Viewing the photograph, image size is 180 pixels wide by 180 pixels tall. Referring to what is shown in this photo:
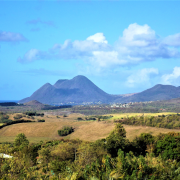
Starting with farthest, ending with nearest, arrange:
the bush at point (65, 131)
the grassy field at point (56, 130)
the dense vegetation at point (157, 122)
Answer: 1. the dense vegetation at point (157, 122)
2. the bush at point (65, 131)
3. the grassy field at point (56, 130)

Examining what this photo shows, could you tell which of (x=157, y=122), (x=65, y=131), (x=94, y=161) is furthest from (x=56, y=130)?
(x=94, y=161)

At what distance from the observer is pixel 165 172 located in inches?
1223

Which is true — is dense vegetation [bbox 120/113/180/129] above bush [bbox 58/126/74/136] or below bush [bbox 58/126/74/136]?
above

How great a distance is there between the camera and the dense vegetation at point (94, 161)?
26891 millimetres

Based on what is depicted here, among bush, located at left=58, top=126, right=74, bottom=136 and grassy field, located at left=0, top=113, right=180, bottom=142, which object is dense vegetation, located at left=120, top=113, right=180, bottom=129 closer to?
grassy field, located at left=0, top=113, right=180, bottom=142

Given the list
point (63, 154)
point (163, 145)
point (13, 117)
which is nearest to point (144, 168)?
point (63, 154)

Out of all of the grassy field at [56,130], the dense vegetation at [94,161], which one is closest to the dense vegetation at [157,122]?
the grassy field at [56,130]

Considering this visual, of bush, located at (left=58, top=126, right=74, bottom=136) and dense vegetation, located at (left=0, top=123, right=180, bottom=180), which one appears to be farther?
bush, located at (left=58, top=126, right=74, bottom=136)

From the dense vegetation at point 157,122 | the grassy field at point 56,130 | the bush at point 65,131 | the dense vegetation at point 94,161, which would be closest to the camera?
the dense vegetation at point 94,161

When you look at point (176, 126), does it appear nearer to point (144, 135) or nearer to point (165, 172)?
point (144, 135)

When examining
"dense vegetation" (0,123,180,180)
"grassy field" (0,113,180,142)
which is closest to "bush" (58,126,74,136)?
"grassy field" (0,113,180,142)

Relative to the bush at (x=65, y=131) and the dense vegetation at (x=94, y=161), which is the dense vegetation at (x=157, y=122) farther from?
the dense vegetation at (x=94, y=161)

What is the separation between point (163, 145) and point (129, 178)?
103 feet

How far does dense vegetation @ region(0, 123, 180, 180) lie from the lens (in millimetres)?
26891
